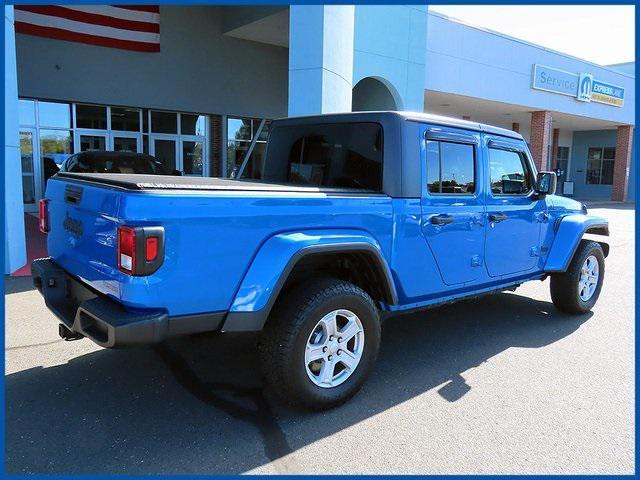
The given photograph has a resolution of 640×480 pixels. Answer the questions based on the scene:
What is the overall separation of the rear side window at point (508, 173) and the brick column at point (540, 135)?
56.4 feet

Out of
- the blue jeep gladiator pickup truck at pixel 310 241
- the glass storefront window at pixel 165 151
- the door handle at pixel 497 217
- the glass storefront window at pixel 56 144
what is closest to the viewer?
the blue jeep gladiator pickup truck at pixel 310 241

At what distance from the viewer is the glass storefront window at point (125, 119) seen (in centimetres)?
1560

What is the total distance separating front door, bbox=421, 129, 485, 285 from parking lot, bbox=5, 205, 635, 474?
87 centimetres

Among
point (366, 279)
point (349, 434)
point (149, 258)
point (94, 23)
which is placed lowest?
point (349, 434)

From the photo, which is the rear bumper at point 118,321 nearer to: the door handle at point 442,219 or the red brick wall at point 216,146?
the door handle at point 442,219

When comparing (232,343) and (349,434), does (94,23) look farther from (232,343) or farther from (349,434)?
(349,434)

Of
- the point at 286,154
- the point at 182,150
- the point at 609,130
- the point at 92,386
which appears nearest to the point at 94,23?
the point at 182,150

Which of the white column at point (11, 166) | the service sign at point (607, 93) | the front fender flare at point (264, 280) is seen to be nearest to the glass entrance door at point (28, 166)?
the white column at point (11, 166)

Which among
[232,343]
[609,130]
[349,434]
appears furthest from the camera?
[609,130]

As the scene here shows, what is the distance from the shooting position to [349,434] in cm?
312

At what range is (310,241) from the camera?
10.2ft

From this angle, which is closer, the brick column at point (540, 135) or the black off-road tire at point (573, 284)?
the black off-road tire at point (573, 284)

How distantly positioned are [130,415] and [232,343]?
4.56 feet

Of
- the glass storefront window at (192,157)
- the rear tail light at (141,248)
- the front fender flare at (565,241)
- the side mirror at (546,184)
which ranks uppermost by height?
the glass storefront window at (192,157)
